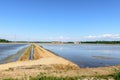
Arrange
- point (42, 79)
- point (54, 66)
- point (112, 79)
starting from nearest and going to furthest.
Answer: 1. point (42, 79)
2. point (112, 79)
3. point (54, 66)

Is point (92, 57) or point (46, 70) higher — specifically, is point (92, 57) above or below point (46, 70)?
below

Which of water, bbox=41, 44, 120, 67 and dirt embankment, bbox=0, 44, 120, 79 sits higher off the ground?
dirt embankment, bbox=0, 44, 120, 79

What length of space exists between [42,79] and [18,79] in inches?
67.6

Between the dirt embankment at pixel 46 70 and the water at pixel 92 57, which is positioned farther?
the water at pixel 92 57

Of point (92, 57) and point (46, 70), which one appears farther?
point (92, 57)

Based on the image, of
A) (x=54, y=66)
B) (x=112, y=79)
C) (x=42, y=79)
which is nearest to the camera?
(x=42, y=79)

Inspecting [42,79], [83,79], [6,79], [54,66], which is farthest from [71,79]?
[54,66]

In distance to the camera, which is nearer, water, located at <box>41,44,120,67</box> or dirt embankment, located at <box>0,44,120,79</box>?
dirt embankment, located at <box>0,44,120,79</box>

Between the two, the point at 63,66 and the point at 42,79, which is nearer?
the point at 42,79

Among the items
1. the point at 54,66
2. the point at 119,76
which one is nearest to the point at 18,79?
the point at 119,76

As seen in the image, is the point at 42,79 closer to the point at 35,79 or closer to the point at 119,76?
the point at 35,79

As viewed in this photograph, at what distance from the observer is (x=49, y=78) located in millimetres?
15031

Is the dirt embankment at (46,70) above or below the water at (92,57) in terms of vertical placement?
above

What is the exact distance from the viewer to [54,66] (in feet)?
81.6
